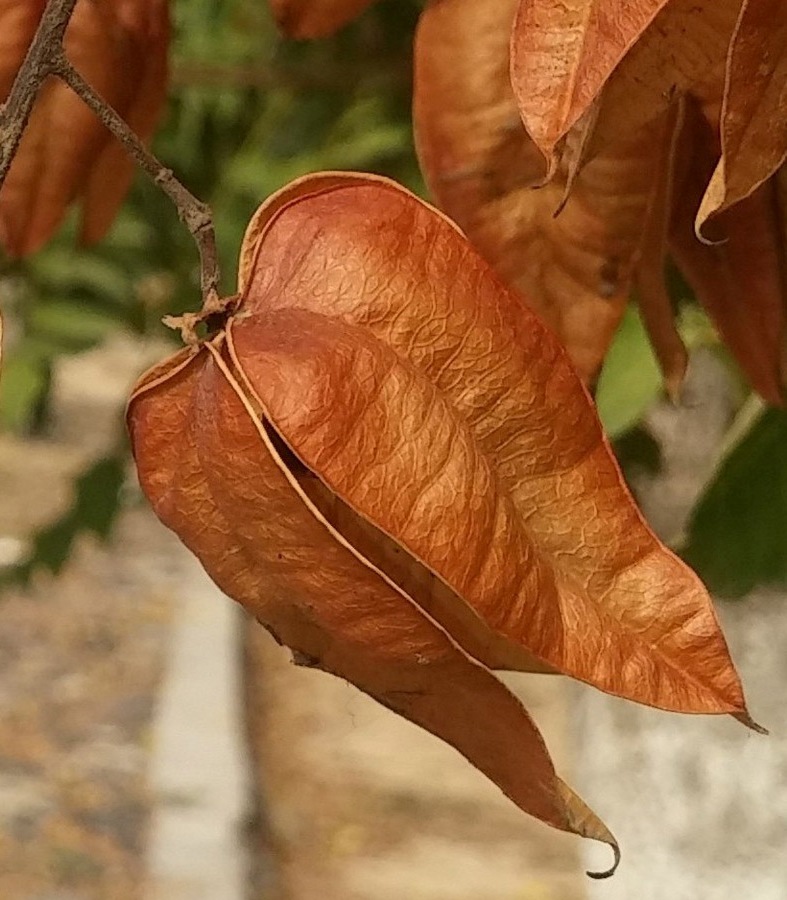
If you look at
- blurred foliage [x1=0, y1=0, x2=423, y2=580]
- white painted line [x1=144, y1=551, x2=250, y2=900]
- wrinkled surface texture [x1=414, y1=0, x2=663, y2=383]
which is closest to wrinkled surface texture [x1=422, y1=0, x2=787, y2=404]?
wrinkled surface texture [x1=414, y1=0, x2=663, y2=383]

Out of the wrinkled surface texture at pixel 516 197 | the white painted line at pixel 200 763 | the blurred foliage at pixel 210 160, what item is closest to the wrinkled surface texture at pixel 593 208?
the wrinkled surface texture at pixel 516 197

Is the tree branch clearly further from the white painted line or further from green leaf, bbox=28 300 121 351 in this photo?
the white painted line

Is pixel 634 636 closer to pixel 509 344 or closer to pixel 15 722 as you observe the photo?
pixel 509 344

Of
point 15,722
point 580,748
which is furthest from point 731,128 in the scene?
point 15,722

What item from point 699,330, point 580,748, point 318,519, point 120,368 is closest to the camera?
point 318,519

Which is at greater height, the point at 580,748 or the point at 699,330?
the point at 699,330
